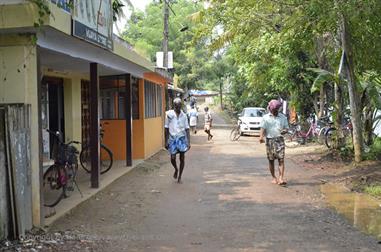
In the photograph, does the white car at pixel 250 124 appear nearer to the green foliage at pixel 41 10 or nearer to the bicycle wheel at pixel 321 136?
the bicycle wheel at pixel 321 136

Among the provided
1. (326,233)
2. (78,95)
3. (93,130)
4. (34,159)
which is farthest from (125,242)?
(78,95)

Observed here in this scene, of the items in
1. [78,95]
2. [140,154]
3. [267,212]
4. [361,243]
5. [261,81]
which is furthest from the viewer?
[261,81]

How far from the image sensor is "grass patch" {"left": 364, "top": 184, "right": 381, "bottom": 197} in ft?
31.4

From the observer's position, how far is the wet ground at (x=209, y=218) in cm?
652

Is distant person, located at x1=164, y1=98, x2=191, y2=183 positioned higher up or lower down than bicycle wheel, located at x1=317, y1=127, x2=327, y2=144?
higher up

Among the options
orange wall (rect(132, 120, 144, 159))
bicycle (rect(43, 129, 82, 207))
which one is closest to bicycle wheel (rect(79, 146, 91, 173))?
orange wall (rect(132, 120, 144, 159))

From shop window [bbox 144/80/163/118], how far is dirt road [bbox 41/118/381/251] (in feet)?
15.2

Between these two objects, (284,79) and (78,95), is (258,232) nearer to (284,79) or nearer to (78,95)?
(78,95)

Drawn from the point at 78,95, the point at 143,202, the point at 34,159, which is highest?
the point at 78,95

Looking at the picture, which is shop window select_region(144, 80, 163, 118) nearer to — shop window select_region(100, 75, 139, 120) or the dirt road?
shop window select_region(100, 75, 139, 120)

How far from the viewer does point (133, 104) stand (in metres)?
16.2

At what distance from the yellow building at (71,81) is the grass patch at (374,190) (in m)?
5.19

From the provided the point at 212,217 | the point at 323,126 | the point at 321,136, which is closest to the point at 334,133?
the point at 321,136

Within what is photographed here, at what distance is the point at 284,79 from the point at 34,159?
50.6 ft
